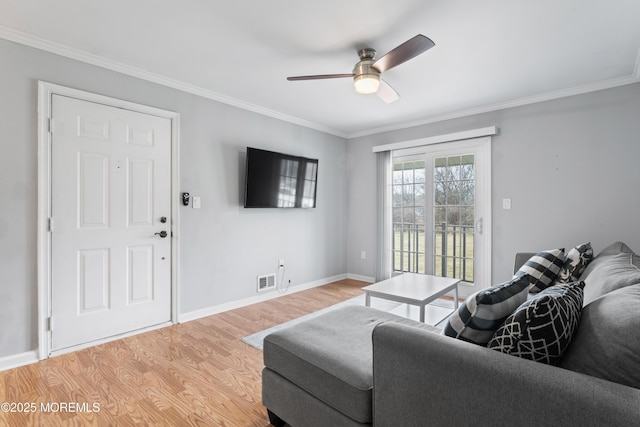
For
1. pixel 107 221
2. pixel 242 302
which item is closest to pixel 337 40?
pixel 107 221

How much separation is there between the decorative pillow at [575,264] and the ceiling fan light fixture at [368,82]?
2057 mm

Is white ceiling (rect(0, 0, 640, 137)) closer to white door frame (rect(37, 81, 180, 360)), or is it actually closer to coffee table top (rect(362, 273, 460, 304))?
white door frame (rect(37, 81, 180, 360))

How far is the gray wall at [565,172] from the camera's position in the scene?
9.99ft

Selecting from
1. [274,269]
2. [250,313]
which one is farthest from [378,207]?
[250,313]

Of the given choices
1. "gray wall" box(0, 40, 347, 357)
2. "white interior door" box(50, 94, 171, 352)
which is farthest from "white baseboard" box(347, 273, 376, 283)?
"white interior door" box(50, 94, 171, 352)

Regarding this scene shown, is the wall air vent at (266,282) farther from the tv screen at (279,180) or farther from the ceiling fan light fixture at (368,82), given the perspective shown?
the ceiling fan light fixture at (368,82)

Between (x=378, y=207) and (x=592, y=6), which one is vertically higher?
(x=592, y=6)

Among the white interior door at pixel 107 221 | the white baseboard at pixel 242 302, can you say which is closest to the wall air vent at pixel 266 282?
the white baseboard at pixel 242 302

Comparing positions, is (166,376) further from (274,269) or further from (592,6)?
(592,6)

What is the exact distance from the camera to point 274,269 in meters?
4.15

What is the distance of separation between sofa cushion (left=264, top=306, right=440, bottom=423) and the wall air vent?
2218mm

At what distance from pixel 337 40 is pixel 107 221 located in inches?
98.6

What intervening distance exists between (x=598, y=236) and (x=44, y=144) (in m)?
5.17

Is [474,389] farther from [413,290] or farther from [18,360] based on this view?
[18,360]
